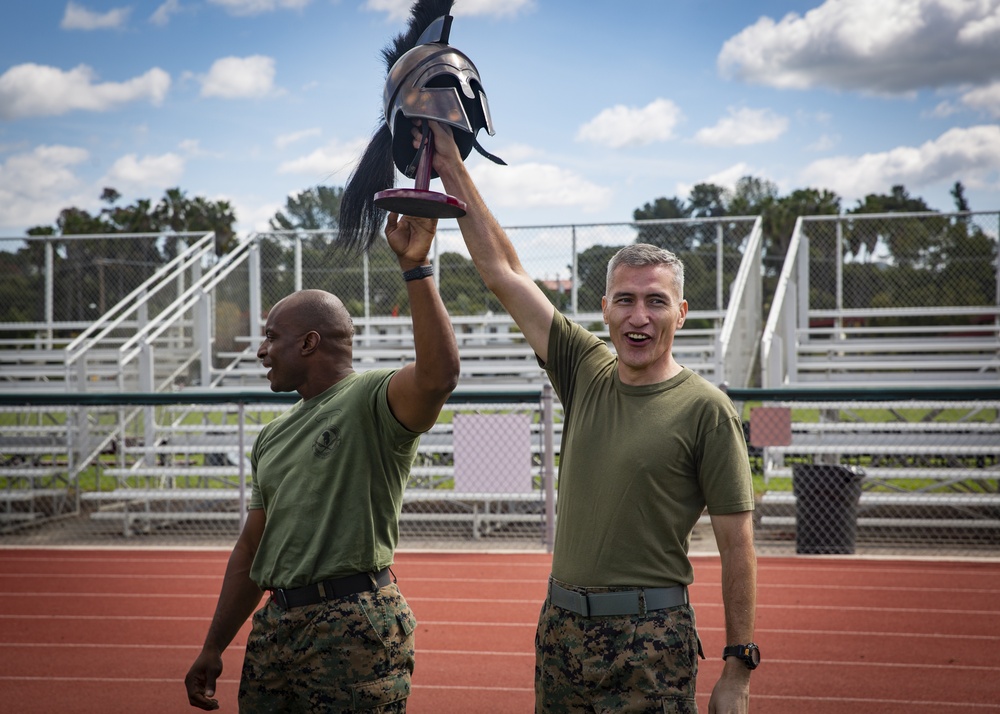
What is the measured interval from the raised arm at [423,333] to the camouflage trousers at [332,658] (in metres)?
0.56

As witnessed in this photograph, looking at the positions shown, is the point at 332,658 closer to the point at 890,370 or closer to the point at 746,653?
the point at 746,653

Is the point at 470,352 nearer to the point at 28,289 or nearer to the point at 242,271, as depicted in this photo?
the point at 242,271

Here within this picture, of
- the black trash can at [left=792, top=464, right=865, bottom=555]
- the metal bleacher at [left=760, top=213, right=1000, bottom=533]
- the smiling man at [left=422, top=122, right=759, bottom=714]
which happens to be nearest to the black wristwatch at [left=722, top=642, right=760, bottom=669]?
the smiling man at [left=422, top=122, right=759, bottom=714]

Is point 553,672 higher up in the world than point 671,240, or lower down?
lower down

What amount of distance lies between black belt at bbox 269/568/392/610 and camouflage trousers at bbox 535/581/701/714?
0.53m

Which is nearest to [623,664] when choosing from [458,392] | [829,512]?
[458,392]

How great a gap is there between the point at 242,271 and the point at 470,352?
350 centimetres

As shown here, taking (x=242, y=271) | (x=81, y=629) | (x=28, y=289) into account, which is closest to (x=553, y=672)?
(x=81, y=629)

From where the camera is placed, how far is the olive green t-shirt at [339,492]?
2609 mm

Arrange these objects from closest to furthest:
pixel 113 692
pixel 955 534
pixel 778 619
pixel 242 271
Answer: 1. pixel 113 692
2. pixel 778 619
3. pixel 955 534
4. pixel 242 271

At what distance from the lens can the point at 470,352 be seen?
1370 centimetres

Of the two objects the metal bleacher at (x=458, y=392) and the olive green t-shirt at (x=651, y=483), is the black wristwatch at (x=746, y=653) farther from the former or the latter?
the metal bleacher at (x=458, y=392)

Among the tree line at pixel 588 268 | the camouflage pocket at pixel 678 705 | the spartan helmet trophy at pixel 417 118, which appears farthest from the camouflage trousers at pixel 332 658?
the tree line at pixel 588 268

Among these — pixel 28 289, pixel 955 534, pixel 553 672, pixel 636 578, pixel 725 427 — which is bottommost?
pixel 955 534
